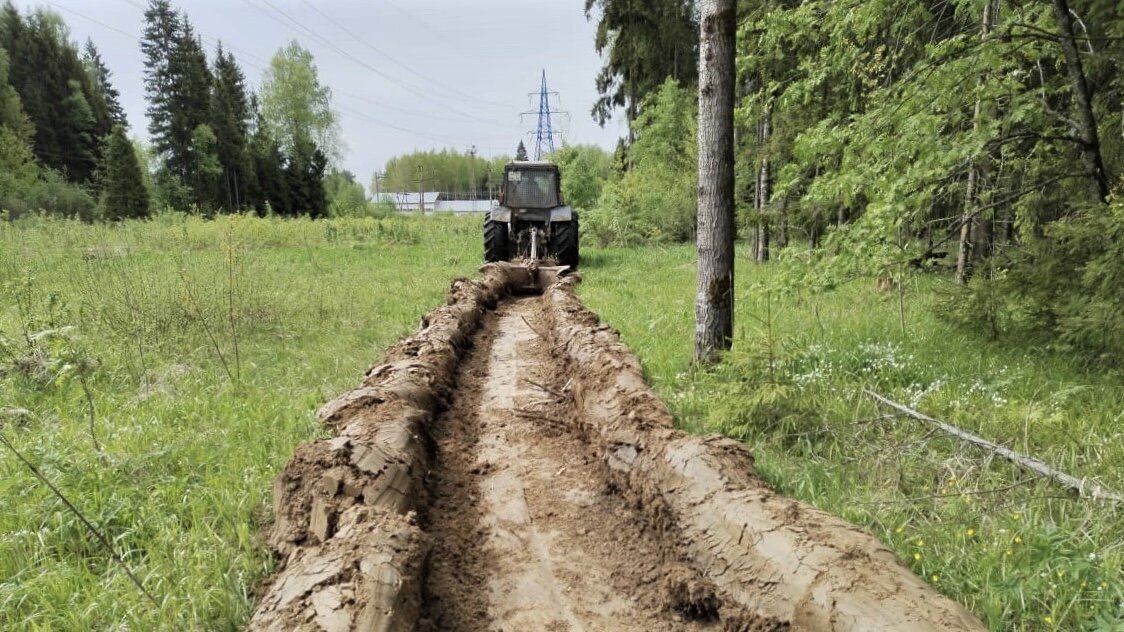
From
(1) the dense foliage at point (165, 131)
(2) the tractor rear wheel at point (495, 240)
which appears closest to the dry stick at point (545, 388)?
(2) the tractor rear wheel at point (495, 240)

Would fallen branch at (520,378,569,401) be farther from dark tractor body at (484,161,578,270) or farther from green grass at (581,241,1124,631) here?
dark tractor body at (484,161,578,270)

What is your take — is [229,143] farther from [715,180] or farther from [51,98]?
[715,180]

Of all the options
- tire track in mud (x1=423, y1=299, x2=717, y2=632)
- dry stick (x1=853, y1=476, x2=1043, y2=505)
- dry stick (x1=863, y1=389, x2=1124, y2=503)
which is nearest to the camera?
tire track in mud (x1=423, y1=299, x2=717, y2=632)

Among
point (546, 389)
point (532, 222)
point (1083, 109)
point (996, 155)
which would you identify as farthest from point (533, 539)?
point (532, 222)

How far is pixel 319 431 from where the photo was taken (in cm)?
385

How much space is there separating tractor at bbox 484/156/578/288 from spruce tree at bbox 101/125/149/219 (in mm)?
30888

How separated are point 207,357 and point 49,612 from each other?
3.84m

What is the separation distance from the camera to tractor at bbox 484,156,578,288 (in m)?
13.0

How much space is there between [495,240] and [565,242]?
1.54 meters

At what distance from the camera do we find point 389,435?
10.6ft

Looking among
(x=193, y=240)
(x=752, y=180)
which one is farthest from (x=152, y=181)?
(x=752, y=180)

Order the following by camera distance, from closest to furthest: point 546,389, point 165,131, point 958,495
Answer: point 958,495 → point 546,389 → point 165,131

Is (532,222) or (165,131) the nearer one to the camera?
(532,222)

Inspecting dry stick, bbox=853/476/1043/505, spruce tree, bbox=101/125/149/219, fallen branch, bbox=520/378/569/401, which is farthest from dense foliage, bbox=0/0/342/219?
dry stick, bbox=853/476/1043/505
